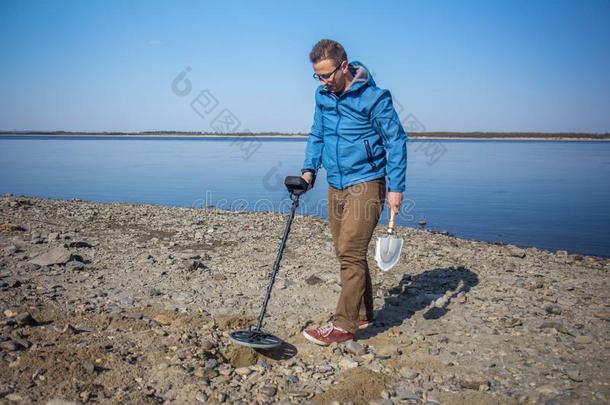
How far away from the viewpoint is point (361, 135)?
4629 millimetres

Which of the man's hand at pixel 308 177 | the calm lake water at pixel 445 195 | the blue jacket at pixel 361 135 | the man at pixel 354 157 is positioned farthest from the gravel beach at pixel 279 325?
the calm lake water at pixel 445 195

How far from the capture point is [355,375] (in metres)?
4.20

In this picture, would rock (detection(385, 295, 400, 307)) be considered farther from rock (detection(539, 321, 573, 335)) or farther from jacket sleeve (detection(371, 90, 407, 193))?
jacket sleeve (detection(371, 90, 407, 193))

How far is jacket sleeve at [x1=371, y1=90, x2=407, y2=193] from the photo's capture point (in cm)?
451

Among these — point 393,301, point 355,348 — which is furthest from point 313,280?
point 355,348

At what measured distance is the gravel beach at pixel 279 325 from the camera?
388 cm

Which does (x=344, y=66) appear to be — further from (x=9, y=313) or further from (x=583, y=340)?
(x=9, y=313)

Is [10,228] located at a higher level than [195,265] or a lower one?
higher

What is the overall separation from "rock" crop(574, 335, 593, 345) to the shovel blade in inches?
75.8

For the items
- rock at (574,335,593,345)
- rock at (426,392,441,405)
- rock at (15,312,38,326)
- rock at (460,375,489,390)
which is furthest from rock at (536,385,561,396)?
rock at (15,312,38,326)

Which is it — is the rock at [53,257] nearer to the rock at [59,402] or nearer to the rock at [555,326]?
the rock at [59,402]

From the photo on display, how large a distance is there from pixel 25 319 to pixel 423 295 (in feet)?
14.6

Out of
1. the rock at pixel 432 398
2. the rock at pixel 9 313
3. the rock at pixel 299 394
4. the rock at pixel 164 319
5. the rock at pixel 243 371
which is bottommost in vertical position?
the rock at pixel 299 394

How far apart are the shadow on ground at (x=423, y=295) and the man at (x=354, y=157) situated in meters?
0.66
